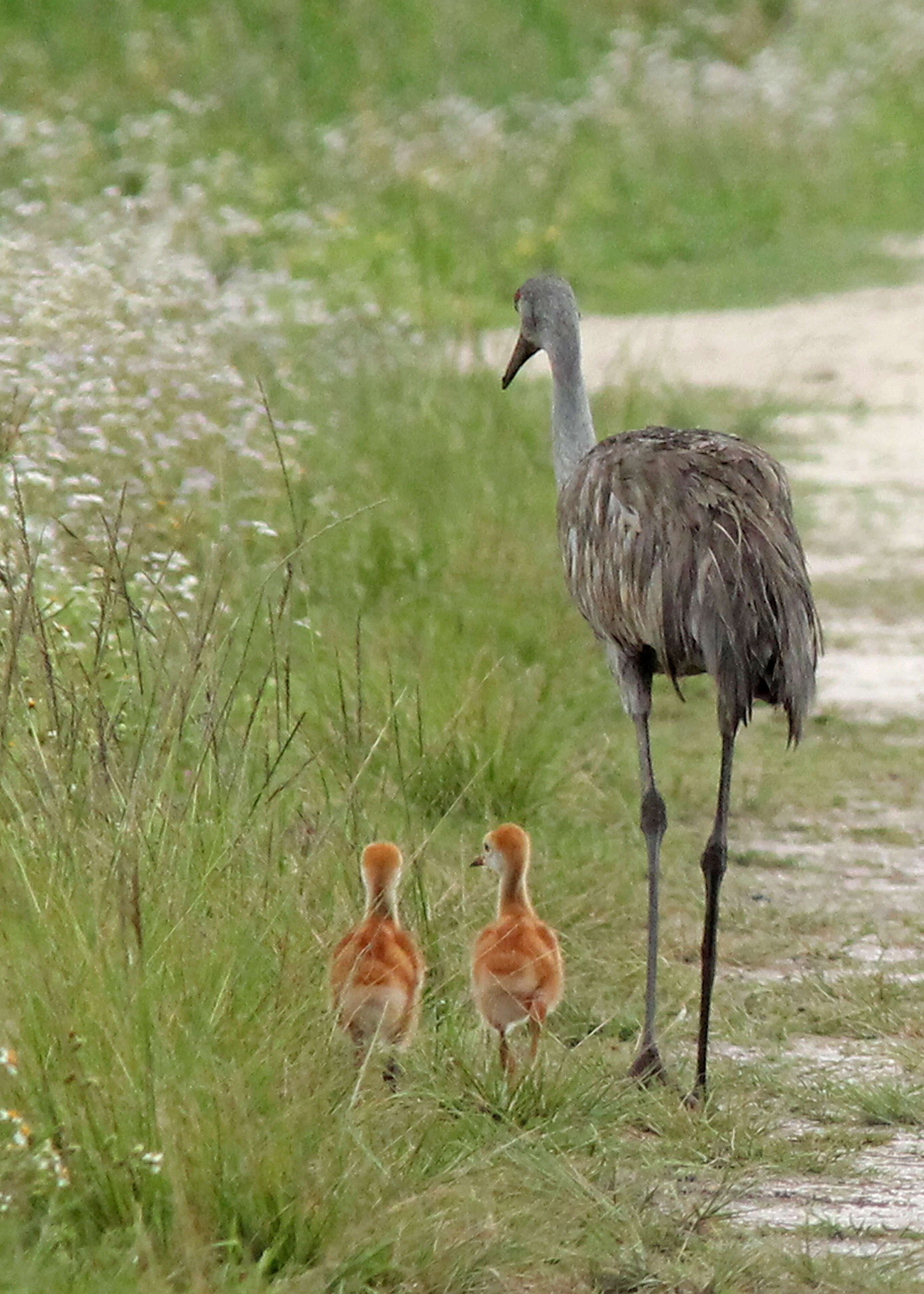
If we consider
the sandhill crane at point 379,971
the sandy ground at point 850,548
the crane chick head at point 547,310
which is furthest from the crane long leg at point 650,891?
the crane chick head at point 547,310

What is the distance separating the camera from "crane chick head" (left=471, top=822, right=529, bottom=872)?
193 inches

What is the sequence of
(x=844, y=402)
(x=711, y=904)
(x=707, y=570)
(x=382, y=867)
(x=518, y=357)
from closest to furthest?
(x=382, y=867) → (x=707, y=570) → (x=711, y=904) → (x=518, y=357) → (x=844, y=402)

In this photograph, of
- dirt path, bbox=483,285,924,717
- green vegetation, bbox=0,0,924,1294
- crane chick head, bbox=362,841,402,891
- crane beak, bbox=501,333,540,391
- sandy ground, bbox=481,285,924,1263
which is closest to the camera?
green vegetation, bbox=0,0,924,1294

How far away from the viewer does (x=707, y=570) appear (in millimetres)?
4855

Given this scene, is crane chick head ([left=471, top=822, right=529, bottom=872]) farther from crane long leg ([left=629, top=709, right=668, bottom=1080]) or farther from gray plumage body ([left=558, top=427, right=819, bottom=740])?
gray plumage body ([left=558, top=427, right=819, bottom=740])

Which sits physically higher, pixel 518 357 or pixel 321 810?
pixel 518 357

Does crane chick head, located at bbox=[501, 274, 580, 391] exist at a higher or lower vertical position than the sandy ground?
higher

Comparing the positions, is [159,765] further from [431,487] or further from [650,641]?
[431,487]

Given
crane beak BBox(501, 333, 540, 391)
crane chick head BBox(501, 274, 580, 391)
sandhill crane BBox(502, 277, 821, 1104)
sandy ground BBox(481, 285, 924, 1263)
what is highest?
crane chick head BBox(501, 274, 580, 391)

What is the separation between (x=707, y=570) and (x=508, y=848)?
0.64 metres

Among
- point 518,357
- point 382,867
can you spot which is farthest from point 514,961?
point 518,357

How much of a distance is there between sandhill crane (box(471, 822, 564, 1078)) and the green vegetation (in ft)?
0.32

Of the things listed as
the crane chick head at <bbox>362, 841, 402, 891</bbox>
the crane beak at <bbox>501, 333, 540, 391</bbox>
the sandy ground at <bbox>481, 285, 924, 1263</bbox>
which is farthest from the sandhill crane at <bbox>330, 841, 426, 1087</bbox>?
the crane beak at <bbox>501, 333, 540, 391</bbox>

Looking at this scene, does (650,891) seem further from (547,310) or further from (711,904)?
(547,310)
